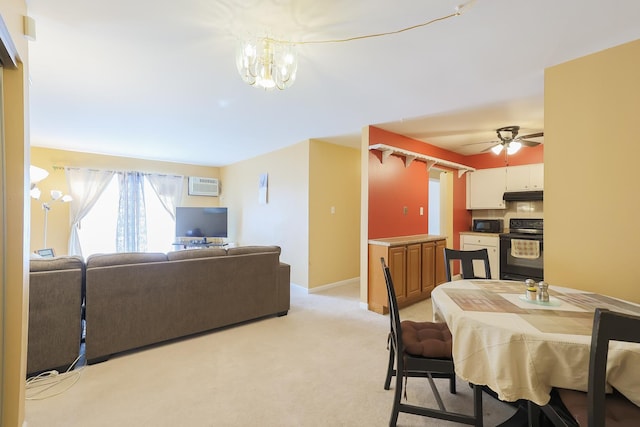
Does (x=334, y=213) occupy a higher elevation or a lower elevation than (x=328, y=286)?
higher

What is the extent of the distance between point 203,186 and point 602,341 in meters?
6.98

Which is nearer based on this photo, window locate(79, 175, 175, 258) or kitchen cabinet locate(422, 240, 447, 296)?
kitchen cabinet locate(422, 240, 447, 296)

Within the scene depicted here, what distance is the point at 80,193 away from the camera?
17.0 feet

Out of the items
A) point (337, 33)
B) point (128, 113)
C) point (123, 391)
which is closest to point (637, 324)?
point (337, 33)

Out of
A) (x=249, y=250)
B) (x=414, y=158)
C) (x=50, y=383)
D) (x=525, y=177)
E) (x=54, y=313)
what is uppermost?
(x=414, y=158)

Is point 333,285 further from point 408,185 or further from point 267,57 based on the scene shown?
point 267,57

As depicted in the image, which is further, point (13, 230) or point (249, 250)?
point (249, 250)

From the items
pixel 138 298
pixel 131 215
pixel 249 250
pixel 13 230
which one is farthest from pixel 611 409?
pixel 131 215

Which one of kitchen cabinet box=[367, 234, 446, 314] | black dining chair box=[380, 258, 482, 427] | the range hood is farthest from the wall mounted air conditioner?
the range hood

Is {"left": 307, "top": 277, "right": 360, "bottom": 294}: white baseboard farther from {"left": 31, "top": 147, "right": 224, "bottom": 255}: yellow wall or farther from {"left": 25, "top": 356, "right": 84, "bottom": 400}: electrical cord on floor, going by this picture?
{"left": 31, "top": 147, "right": 224, "bottom": 255}: yellow wall

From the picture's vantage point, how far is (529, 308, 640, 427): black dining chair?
883mm

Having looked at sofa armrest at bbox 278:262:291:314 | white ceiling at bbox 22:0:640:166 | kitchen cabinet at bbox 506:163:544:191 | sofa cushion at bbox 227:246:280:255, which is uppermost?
white ceiling at bbox 22:0:640:166

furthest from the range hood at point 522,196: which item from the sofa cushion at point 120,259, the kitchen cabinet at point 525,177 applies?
the sofa cushion at point 120,259

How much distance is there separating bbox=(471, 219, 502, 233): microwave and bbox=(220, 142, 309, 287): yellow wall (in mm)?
3177
